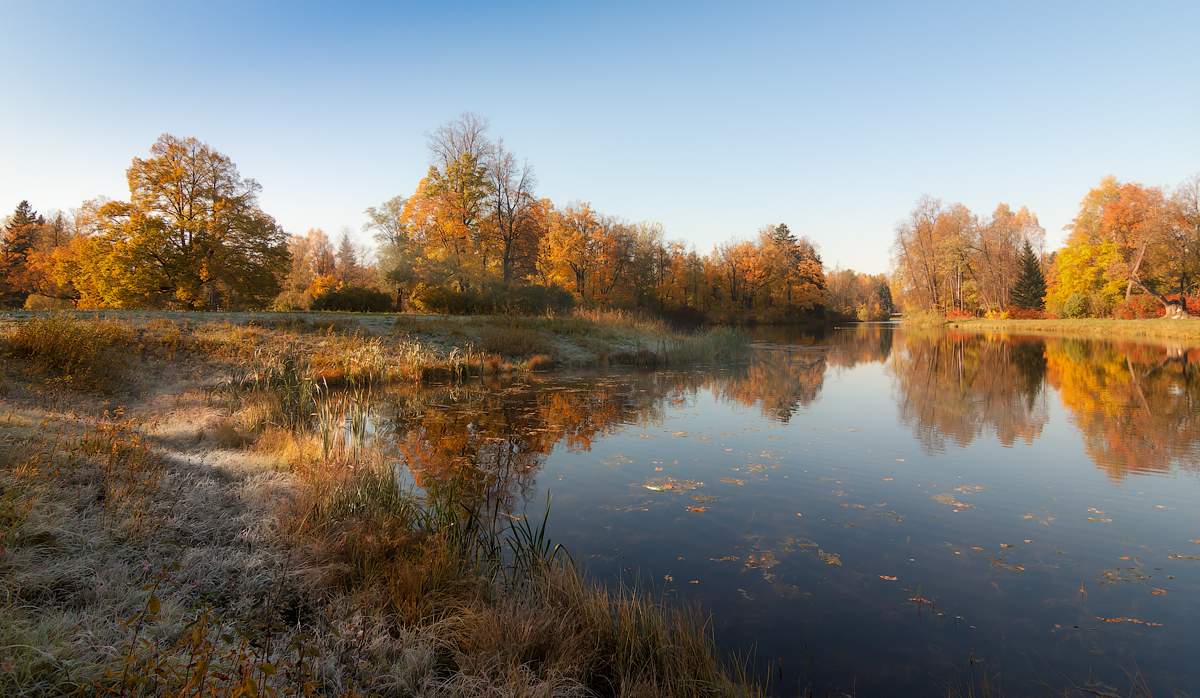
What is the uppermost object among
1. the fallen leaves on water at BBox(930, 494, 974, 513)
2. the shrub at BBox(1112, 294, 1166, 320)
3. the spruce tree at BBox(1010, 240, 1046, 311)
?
the spruce tree at BBox(1010, 240, 1046, 311)

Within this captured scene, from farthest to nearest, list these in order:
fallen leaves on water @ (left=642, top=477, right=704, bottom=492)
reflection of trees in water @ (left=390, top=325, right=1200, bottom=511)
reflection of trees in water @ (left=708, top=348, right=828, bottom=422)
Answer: reflection of trees in water @ (left=708, top=348, right=828, bottom=422)
reflection of trees in water @ (left=390, top=325, right=1200, bottom=511)
fallen leaves on water @ (left=642, top=477, right=704, bottom=492)

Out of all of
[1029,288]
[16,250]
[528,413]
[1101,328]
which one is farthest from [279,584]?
[1029,288]

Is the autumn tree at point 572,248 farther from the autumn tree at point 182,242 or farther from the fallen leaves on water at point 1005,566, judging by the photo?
the fallen leaves on water at point 1005,566

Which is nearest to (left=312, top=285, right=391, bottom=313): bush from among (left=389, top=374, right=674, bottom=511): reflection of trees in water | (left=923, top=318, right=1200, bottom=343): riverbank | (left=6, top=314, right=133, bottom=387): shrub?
(left=6, top=314, right=133, bottom=387): shrub

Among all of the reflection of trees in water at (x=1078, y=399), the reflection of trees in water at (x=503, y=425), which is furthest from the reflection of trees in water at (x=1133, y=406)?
the reflection of trees in water at (x=503, y=425)

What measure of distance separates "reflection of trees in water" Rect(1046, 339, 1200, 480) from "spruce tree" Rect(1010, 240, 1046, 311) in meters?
31.9

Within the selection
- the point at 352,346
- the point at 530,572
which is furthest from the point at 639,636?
the point at 352,346

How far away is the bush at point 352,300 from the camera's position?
28938 millimetres

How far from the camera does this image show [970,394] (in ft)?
51.7

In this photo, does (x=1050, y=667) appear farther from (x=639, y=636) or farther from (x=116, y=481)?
(x=116, y=481)

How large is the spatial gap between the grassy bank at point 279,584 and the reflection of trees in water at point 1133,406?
8691 mm

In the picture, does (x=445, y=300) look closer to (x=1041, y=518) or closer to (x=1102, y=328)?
(x=1041, y=518)

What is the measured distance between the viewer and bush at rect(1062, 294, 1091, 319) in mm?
45938

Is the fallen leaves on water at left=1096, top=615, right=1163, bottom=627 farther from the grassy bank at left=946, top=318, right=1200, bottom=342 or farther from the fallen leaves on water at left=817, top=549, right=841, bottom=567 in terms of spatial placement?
the grassy bank at left=946, top=318, right=1200, bottom=342
